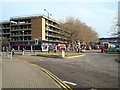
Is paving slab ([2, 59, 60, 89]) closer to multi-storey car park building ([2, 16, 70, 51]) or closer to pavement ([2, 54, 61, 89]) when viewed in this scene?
pavement ([2, 54, 61, 89])

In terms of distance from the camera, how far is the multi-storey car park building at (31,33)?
6191 centimetres

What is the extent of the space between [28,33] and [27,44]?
4.92m

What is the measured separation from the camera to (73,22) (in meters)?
61.0

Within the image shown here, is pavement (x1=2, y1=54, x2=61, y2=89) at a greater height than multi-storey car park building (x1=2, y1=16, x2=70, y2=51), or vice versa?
multi-storey car park building (x1=2, y1=16, x2=70, y2=51)

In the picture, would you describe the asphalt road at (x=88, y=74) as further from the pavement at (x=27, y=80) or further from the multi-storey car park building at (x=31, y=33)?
the multi-storey car park building at (x=31, y=33)

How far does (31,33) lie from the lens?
209ft

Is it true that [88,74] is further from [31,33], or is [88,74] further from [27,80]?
[31,33]

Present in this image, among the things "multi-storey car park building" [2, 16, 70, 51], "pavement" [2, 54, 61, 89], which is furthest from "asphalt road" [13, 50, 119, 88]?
"multi-storey car park building" [2, 16, 70, 51]

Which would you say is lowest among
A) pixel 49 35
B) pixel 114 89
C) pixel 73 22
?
pixel 114 89

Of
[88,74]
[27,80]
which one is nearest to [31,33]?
[88,74]

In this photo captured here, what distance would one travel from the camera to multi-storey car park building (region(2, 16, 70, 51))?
203 feet

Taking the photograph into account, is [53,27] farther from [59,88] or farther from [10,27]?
[59,88]

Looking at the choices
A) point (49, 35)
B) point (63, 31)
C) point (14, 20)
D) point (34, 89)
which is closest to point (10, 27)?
point (14, 20)

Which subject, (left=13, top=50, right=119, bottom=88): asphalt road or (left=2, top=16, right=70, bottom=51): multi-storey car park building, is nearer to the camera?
(left=13, top=50, right=119, bottom=88): asphalt road
